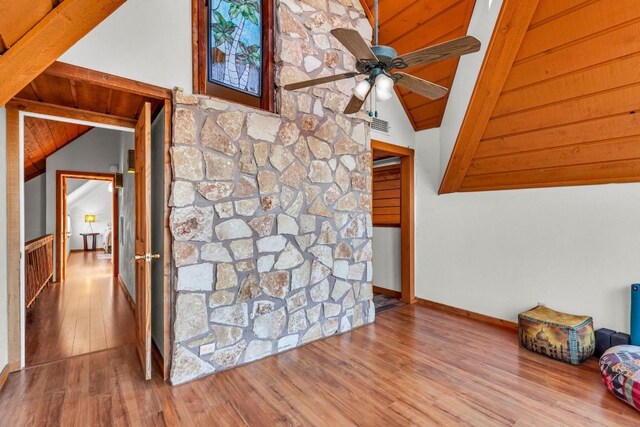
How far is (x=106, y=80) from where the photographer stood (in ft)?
7.18

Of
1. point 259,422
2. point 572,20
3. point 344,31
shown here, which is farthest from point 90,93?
point 572,20

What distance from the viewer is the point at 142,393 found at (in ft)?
7.49

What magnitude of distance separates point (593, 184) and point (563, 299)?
117cm

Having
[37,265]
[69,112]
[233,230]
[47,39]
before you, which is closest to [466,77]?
[233,230]

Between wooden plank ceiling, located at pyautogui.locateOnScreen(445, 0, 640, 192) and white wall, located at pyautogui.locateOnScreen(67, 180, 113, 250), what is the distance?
35.7ft

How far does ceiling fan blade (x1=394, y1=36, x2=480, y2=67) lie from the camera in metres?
1.69

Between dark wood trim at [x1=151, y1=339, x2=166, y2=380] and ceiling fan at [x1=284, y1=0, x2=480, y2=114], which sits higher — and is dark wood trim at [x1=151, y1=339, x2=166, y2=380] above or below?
below

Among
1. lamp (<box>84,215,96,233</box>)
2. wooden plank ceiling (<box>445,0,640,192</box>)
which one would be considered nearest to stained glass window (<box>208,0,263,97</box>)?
wooden plank ceiling (<box>445,0,640,192</box>)

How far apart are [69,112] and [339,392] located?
10.2ft

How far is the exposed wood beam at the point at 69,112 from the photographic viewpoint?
2.44m

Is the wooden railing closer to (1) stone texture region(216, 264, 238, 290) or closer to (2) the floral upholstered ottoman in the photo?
(1) stone texture region(216, 264, 238, 290)

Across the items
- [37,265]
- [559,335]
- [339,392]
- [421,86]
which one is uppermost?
[421,86]

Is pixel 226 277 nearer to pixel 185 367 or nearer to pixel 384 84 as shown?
pixel 185 367

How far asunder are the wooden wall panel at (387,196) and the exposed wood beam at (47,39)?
13.7 feet
